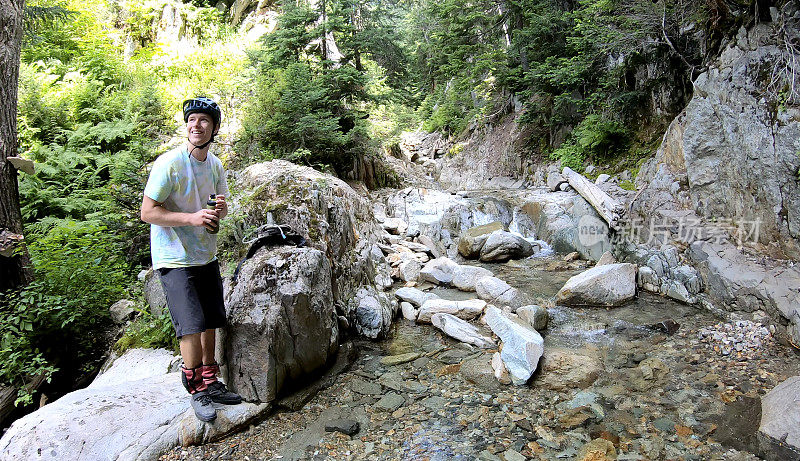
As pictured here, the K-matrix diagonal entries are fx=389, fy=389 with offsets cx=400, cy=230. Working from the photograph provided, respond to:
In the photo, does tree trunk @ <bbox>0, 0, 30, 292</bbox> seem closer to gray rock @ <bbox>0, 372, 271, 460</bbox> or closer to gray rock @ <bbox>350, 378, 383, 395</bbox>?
gray rock @ <bbox>0, 372, 271, 460</bbox>

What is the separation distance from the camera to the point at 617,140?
11086 millimetres

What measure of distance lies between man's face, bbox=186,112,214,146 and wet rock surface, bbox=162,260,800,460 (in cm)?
220

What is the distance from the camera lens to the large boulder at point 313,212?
4.86m

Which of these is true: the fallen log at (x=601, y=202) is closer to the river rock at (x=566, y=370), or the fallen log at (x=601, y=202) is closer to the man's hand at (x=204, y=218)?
the river rock at (x=566, y=370)

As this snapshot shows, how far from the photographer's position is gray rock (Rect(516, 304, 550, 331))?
16.6 ft

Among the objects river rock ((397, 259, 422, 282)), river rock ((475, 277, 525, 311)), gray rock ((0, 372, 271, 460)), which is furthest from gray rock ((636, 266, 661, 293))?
gray rock ((0, 372, 271, 460))

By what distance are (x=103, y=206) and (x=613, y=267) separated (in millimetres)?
7754

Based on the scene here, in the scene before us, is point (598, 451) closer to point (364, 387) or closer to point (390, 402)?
point (390, 402)

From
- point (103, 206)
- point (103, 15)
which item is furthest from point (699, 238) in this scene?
point (103, 15)

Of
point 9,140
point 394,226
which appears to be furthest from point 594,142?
point 9,140

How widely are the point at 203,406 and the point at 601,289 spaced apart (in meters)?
5.36

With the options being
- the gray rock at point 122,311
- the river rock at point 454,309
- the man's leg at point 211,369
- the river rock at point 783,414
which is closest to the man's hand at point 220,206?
the man's leg at point 211,369

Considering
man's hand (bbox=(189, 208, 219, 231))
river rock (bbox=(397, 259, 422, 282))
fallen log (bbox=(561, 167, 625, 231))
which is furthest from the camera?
fallen log (bbox=(561, 167, 625, 231))

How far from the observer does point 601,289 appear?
582cm
